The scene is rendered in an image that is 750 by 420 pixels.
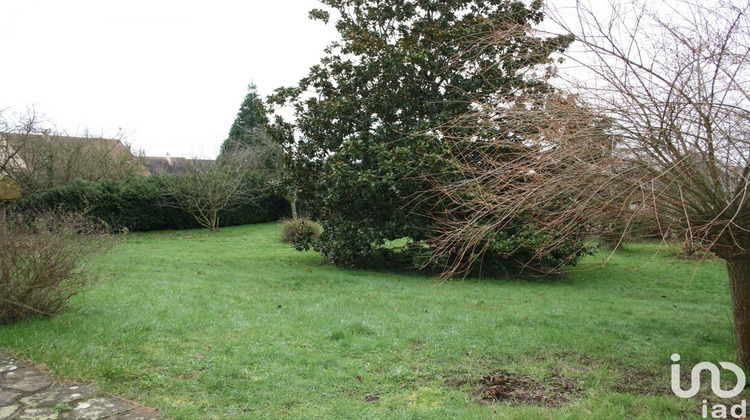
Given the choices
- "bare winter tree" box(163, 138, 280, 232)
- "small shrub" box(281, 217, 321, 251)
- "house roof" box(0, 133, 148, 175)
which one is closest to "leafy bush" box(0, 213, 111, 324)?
"small shrub" box(281, 217, 321, 251)

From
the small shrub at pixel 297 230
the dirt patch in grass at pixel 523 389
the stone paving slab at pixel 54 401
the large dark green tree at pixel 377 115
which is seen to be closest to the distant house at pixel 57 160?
the small shrub at pixel 297 230

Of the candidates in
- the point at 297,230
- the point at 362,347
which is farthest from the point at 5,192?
the point at 297,230

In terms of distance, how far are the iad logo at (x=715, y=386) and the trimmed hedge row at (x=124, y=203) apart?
1911 centimetres

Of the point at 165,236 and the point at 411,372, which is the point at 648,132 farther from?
the point at 165,236

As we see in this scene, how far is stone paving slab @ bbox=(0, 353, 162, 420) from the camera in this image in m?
3.33

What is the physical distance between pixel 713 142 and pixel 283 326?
15.8 ft

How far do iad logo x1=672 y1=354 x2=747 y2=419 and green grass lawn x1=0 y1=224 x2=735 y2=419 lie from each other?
12 centimetres

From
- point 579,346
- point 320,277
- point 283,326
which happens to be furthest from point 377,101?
point 579,346

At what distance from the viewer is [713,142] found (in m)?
3.51

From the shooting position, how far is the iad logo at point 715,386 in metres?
3.60

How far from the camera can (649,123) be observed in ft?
11.5

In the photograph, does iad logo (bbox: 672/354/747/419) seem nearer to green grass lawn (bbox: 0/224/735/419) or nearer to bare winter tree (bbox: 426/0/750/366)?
green grass lawn (bbox: 0/224/735/419)

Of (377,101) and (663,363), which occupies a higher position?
(377,101)

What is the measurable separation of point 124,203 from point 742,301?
72.5 feet
